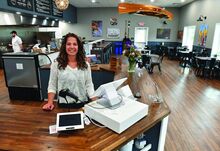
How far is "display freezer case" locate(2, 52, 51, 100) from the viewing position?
3615mm

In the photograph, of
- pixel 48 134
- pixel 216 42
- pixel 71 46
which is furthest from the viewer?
pixel 216 42

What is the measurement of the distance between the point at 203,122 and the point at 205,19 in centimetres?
657

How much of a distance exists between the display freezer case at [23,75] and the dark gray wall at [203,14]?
7.28 m

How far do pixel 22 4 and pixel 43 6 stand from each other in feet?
4.77

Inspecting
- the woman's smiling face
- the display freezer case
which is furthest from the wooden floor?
the woman's smiling face

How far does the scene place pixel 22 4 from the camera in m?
5.50

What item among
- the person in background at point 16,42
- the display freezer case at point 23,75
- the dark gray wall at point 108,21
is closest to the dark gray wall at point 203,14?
the dark gray wall at point 108,21

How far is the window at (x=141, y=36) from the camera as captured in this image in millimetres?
12141

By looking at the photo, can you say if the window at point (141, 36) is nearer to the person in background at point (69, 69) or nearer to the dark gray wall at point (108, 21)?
the dark gray wall at point (108, 21)

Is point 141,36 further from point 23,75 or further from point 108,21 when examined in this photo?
point 23,75

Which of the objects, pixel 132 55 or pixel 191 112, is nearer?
pixel 132 55

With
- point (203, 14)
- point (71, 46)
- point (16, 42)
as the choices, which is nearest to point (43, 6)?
point (16, 42)

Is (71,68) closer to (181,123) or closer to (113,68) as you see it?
(113,68)

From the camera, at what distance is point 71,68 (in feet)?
6.01
